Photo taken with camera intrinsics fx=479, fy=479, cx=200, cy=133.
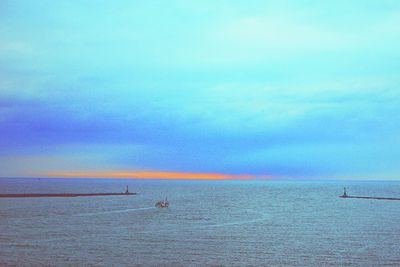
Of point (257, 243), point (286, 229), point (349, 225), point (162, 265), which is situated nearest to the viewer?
point (162, 265)

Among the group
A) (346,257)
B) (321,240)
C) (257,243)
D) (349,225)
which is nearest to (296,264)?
(346,257)

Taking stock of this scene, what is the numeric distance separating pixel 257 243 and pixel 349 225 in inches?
1147

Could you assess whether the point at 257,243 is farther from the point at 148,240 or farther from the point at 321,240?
the point at 148,240

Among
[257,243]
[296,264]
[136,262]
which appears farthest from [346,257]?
[136,262]

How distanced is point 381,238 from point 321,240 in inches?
341

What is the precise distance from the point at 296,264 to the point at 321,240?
17014 millimetres

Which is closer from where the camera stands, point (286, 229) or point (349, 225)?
point (286, 229)

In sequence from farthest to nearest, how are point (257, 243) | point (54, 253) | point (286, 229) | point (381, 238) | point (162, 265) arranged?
1. point (286, 229)
2. point (381, 238)
3. point (257, 243)
4. point (54, 253)
5. point (162, 265)

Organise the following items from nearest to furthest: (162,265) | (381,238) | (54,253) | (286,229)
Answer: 1. (162,265)
2. (54,253)
3. (381,238)
4. (286,229)

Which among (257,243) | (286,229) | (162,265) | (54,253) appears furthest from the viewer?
(286,229)

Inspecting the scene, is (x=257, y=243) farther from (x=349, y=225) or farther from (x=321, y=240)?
(x=349, y=225)

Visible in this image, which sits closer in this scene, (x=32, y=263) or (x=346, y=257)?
(x=32, y=263)

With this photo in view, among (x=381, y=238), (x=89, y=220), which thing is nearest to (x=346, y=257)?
(x=381, y=238)

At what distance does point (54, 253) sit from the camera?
49438 millimetres
